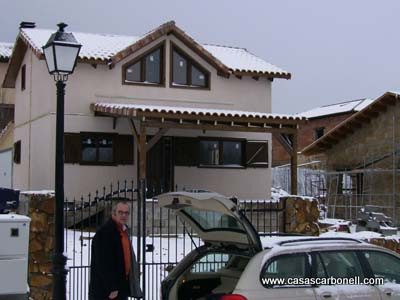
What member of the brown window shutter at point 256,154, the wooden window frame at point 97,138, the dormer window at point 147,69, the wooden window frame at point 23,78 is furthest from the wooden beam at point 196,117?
the wooden window frame at point 23,78

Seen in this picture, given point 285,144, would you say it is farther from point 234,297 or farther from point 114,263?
point 234,297

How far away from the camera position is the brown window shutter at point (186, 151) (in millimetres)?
21359

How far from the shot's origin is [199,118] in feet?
61.6

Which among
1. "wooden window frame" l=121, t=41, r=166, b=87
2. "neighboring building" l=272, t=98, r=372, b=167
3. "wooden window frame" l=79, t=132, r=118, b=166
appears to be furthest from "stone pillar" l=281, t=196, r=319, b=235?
"neighboring building" l=272, t=98, r=372, b=167

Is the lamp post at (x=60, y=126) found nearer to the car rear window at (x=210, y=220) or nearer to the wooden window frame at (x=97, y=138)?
the car rear window at (x=210, y=220)

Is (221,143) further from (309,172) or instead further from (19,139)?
(309,172)

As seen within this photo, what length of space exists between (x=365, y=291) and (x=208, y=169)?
1534cm

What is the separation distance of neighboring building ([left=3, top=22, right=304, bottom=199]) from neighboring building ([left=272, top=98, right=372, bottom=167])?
53.9ft

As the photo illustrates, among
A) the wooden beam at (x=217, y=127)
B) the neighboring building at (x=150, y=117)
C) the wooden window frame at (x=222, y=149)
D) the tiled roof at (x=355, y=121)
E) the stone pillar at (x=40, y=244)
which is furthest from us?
the tiled roof at (x=355, y=121)

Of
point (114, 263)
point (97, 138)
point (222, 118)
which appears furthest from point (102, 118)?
point (114, 263)

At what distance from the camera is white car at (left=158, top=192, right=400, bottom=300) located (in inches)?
245

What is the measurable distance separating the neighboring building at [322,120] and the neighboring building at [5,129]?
14.9m

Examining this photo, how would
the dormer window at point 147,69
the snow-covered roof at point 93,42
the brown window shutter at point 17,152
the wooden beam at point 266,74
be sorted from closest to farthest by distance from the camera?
the snow-covered roof at point 93,42
the dormer window at point 147,69
the wooden beam at point 266,74
the brown window shutter at point 17,152

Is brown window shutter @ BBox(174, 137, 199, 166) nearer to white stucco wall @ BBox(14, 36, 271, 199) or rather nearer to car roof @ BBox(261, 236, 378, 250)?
white stucco wall @ BBox(14, 36, 271, 199)
